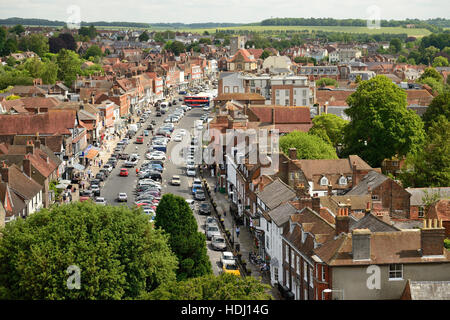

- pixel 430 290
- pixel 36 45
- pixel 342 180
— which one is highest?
pixel 36 45

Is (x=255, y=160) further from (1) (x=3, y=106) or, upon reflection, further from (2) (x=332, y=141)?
(1) (x=3, y=106)

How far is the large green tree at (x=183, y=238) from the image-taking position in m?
34.6

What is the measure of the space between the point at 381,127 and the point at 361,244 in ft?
101

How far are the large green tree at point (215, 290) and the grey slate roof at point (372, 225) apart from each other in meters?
7.62

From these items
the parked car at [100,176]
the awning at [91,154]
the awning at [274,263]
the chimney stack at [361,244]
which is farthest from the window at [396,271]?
the awning at [91,154]

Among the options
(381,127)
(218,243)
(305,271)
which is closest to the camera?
(305,271)

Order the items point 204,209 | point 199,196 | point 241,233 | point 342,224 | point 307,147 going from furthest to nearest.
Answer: point 199,196, point 307,147, point 204,209, point 241,233, point 342,224

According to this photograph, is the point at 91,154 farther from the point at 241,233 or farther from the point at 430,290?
the point at 430,290

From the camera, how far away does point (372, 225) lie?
31.3 m

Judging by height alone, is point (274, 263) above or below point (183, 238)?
below

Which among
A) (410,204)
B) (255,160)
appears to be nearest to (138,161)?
(255,160)

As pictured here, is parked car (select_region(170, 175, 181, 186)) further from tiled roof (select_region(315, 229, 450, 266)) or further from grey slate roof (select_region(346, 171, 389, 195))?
tiled roof (select_region(315, 229, 450, 266))

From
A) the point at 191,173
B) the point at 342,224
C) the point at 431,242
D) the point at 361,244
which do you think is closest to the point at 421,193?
the point at 342,224

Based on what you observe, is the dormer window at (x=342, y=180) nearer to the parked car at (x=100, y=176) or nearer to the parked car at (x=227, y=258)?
the parked car at (x=227, y=258)
